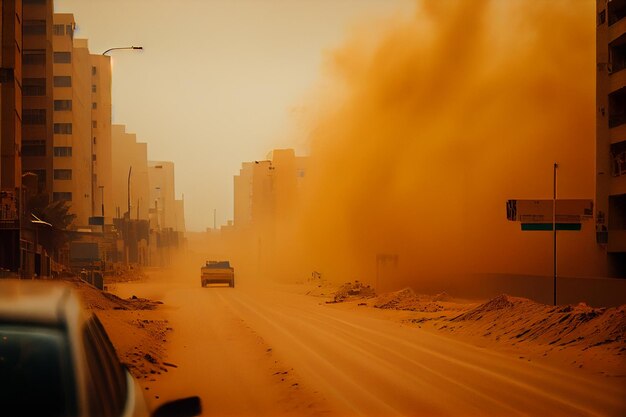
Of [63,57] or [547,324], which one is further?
[63,57]

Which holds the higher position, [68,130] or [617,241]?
[68,130]

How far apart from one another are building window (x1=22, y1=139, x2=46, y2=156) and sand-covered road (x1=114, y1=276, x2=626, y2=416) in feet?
170

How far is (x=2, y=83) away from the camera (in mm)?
41375

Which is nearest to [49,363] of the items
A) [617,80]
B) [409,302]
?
[409,302]

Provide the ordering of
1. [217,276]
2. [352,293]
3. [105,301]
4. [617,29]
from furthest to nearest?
[217,276]
[617,29]
[352,293]
[105,301]

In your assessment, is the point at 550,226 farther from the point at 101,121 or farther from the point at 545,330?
the point at 101,121

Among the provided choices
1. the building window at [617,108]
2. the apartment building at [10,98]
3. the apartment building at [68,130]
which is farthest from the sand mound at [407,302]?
the apartment building at [68,130]

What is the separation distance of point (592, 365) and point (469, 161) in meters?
45.8

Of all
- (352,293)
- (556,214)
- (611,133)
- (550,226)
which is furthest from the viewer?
(611,133)

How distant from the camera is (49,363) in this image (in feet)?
9.79

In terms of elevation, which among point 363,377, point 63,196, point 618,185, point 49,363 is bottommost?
point 363,377

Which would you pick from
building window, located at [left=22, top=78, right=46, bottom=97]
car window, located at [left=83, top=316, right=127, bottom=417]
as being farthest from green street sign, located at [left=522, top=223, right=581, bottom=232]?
building window, located at [left=22, top=78, right=46, bottom=97]

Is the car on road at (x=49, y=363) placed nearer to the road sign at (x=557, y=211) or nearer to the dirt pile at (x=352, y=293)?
the road sign at (x=557, y=211)

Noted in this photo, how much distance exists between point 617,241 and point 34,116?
4889cm
